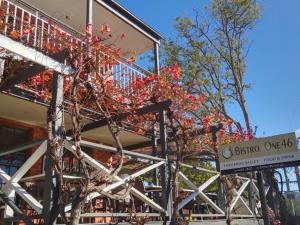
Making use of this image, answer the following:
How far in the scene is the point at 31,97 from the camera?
285 inches

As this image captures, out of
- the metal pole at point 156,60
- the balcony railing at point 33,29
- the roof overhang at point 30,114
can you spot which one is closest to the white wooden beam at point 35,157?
the balcony railing at point 33,29

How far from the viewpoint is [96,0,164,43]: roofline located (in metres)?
10.1

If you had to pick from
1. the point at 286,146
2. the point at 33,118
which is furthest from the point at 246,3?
the point at 286,146

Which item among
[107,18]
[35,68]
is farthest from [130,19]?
[35,68]

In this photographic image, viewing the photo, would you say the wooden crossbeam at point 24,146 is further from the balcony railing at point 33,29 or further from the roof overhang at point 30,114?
the balcony railing at point 33,29

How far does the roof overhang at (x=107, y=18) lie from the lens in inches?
406

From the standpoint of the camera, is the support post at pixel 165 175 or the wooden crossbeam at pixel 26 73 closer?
the wooden crossbeam at pixel 26 73

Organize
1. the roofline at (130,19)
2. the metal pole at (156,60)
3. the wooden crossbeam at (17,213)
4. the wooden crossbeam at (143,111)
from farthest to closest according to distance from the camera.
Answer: the metal pole at (156,60), the roofline at (130,19), the wooden crossbeam at (143,111), the wooden crossbeam at (17,213)

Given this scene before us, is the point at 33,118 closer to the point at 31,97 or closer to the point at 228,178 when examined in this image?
the point at 31,97

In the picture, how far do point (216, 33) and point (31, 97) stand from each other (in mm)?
Result: 13174

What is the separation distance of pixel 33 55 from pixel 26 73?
764mm

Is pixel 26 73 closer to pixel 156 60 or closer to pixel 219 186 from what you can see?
pixel 219 186

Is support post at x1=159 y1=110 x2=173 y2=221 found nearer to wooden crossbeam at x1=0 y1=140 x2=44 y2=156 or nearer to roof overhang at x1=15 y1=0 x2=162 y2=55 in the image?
wooden crossbeam at x1=0 y1=140 x2=44 y2=156

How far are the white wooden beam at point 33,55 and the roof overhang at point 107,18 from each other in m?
4.54
